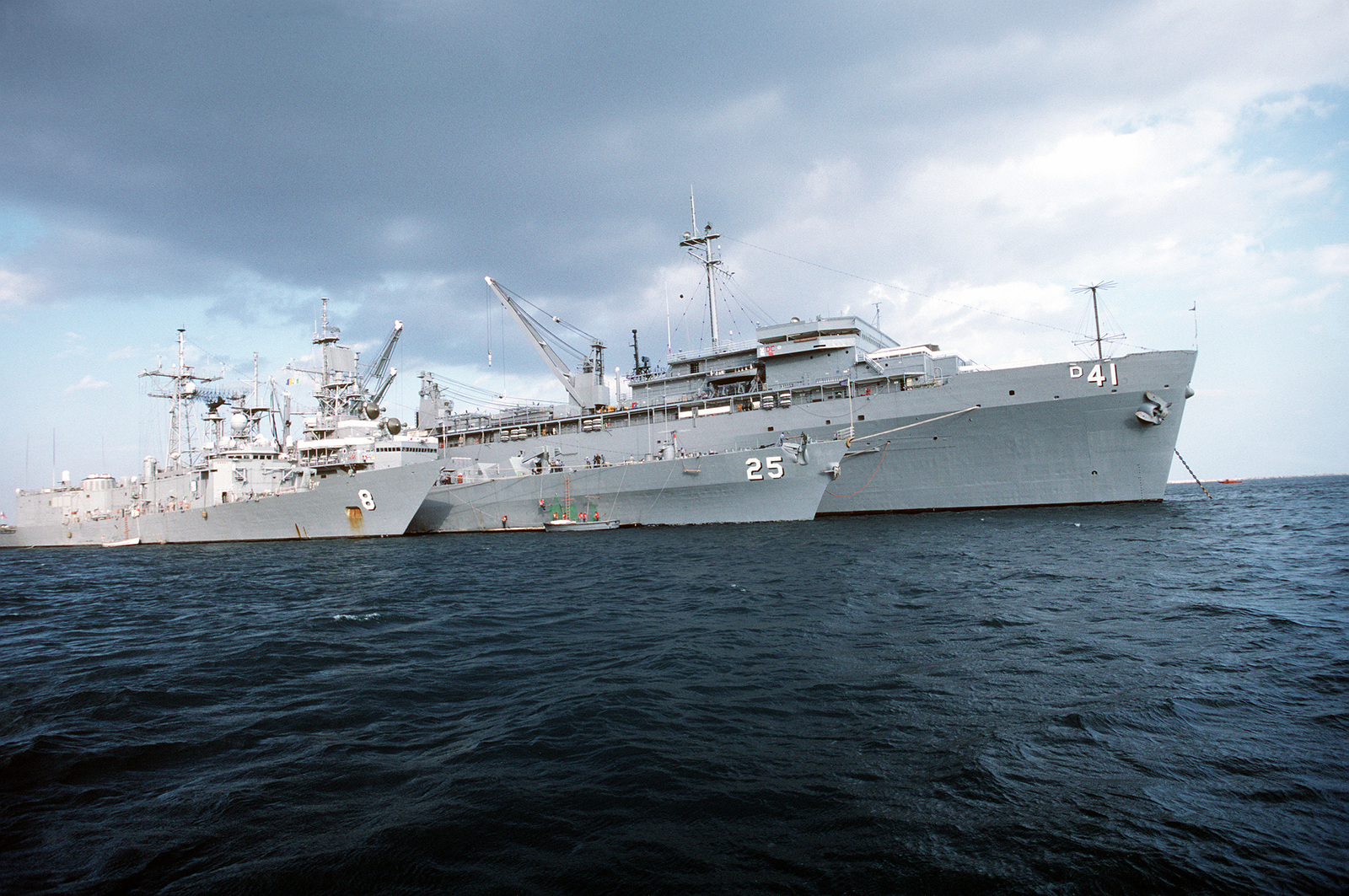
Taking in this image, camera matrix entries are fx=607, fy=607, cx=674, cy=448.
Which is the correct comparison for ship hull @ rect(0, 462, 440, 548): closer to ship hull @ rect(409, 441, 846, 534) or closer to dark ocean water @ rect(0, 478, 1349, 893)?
ship hull @ rect(409, 441, 846, 534)

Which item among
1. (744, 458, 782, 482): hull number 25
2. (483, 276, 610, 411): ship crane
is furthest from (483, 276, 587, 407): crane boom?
(744, 458, 782, 482): hull number 25

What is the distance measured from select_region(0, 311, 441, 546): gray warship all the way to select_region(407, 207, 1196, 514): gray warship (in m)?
8.06

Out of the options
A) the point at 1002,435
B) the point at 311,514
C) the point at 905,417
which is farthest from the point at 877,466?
the point at 311,514

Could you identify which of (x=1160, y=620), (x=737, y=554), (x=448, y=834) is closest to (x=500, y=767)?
(x=448, y=834)

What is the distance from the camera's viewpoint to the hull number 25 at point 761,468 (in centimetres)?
2127

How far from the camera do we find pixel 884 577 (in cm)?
1107

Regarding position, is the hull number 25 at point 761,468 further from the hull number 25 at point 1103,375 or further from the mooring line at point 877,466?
the hull number 25 at point 1103,375

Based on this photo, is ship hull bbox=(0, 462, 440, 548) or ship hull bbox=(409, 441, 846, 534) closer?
ship hull bbox=(409, 441, 846, 534)

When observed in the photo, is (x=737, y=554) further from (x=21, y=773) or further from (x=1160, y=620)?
(x=21, y=773)

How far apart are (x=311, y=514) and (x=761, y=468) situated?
788 inches

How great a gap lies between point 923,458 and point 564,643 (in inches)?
821

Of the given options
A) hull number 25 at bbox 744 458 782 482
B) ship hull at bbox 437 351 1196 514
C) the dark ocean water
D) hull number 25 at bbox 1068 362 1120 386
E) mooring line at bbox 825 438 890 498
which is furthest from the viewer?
mooring line at bbox 825 438 890 498

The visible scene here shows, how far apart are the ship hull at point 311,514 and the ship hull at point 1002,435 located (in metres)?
14.5

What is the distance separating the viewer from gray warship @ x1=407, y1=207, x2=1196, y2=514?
2241 cm
